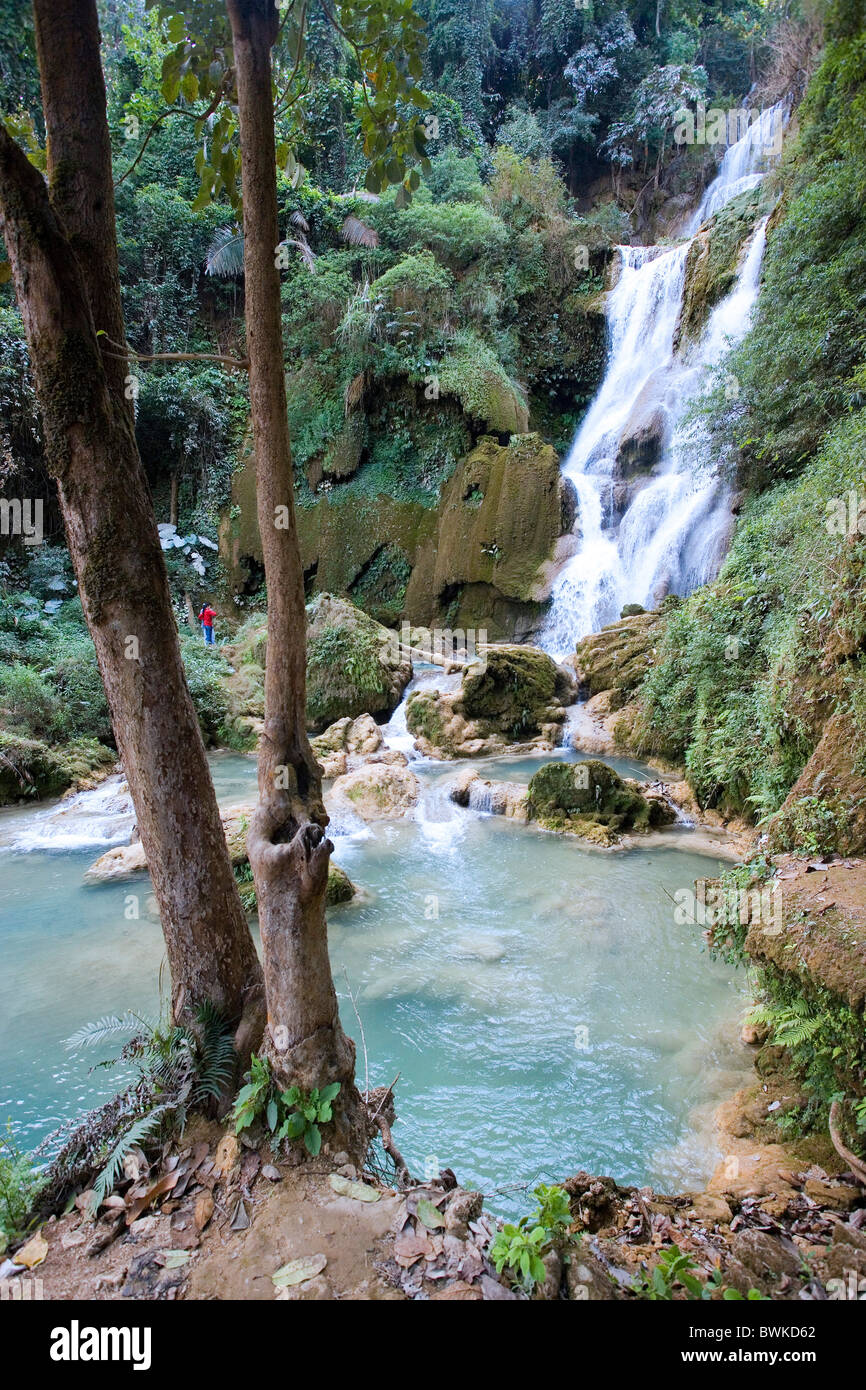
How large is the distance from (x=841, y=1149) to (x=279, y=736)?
3.06 metres

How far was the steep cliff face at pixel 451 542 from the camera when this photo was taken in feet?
54.0

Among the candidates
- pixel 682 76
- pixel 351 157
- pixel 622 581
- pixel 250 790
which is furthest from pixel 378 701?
pixel 682 76

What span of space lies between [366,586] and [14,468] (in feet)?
28.5

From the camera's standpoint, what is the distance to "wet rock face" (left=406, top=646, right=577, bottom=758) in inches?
461

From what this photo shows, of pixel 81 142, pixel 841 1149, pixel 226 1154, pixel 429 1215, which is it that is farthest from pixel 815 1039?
pixel 81 142

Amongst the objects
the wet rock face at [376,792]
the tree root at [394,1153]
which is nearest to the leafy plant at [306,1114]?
the tree root at [394,1153]

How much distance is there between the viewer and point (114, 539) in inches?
113

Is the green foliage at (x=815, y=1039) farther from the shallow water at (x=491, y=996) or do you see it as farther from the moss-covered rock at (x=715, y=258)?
the moss-covered rock at (x=715, y=258)

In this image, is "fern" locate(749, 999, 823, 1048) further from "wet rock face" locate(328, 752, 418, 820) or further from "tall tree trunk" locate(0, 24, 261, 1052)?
"wet rock face" locate(328, 752, 418, 820)

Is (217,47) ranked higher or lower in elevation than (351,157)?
lower

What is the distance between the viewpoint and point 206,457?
66.7 ft

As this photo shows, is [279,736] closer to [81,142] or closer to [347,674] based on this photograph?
[81,142]

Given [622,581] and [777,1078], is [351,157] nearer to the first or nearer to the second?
[622,581]

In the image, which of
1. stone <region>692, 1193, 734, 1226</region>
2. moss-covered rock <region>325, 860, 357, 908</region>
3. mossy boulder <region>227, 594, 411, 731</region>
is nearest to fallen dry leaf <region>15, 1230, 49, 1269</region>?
stone <region>692, 1193, 734, 1226</region>
